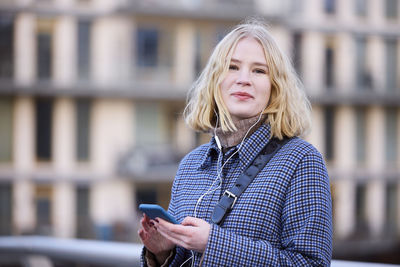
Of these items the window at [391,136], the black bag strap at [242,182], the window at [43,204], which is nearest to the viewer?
the black bag strap at [242,182]

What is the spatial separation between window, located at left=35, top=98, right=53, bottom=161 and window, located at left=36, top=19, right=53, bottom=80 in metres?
0.86

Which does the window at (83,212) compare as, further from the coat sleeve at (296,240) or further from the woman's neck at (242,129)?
the coat sleeve at (296,240)

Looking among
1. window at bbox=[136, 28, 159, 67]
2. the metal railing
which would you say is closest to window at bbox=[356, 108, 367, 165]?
window at bbox=[136, 28, 159, 67]

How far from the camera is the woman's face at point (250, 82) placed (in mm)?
1677

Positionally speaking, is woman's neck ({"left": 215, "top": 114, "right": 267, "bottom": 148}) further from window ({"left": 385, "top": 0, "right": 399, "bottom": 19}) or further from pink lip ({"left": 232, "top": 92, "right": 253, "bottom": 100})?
window ({"left": 385, "top": 0, "right": 399, "bottom": 19})

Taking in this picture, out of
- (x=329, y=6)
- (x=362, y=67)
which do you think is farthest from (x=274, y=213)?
(x=362, y=67)

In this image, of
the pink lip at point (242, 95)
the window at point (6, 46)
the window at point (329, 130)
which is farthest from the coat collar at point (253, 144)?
the window at point (329, 130)

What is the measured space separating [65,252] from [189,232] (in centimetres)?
108

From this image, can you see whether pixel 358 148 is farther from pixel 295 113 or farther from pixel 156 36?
pixel 295 113

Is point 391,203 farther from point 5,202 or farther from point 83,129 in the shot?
point 5,202

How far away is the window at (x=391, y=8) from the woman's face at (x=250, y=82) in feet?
66.5

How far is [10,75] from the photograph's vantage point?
55.8 ft

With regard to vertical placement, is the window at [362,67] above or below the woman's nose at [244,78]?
above

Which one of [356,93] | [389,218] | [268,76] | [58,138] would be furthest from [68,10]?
[268,76]
